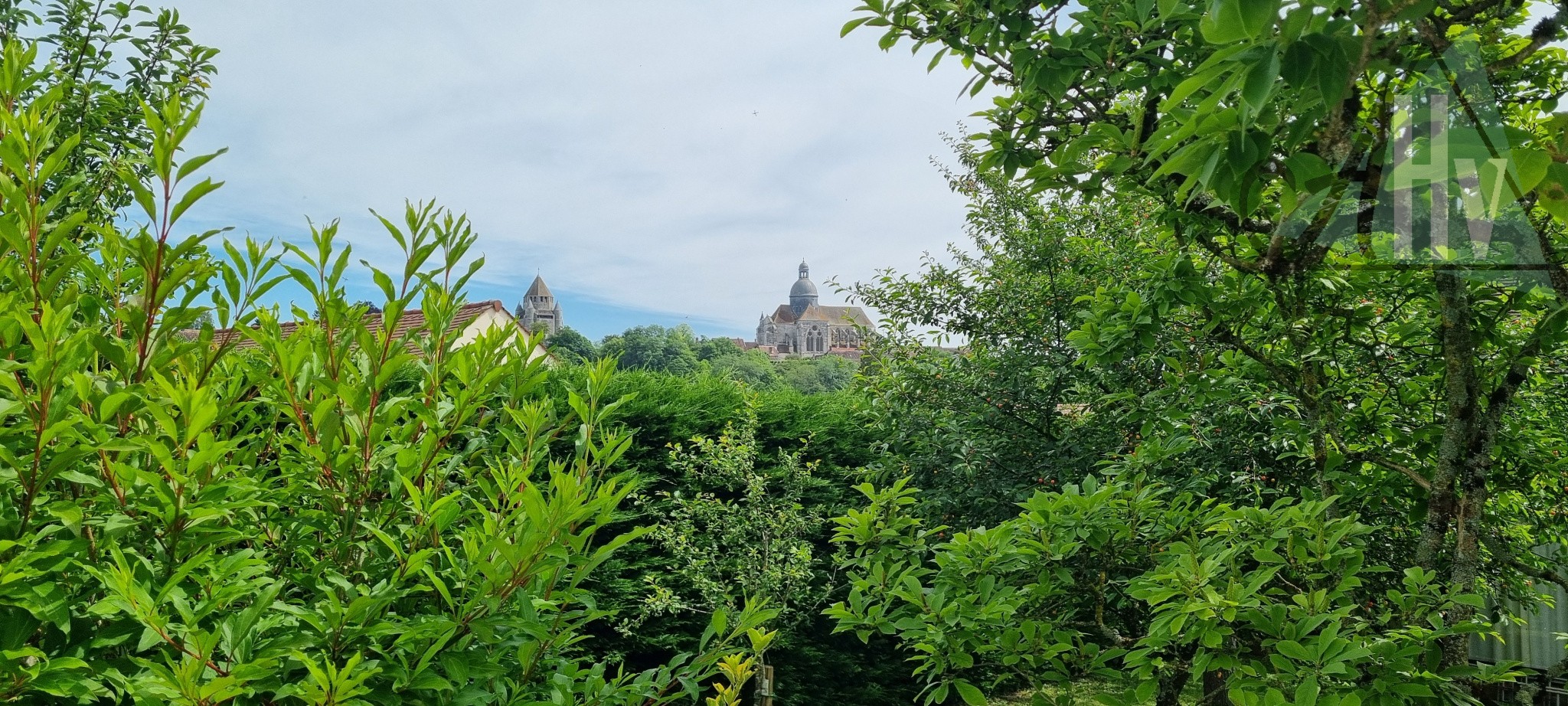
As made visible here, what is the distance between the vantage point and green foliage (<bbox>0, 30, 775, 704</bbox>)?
0.98 m

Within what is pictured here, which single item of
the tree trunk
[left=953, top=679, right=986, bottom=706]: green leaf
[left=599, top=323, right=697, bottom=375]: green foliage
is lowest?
[left=953, top=679, right=986, bottom=706]: green leaf

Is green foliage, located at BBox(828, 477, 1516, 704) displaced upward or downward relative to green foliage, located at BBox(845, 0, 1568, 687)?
downward

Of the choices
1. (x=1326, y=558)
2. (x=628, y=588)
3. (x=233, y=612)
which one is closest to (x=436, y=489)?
(x=233, y=612)

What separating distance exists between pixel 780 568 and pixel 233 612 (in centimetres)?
508

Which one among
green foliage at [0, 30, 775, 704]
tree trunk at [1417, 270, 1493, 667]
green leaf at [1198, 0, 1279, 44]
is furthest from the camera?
tree trunk at [1417, 270, 1493, 667]

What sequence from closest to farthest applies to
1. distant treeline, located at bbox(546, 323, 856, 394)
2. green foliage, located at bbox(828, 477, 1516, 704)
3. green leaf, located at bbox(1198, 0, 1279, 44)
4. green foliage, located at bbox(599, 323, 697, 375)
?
1. green leaf, located at bbox(1198, 0, 1279, 44)
2. green foliage, located at bbox(828, 477, 1516, 704)
3. distant treeline, located at bbox(546, 323, 856, 394)
4. green foliage, located at bbox(599, 323, 697, 375)

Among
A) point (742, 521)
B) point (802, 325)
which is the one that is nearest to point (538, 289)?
point (802, 325)

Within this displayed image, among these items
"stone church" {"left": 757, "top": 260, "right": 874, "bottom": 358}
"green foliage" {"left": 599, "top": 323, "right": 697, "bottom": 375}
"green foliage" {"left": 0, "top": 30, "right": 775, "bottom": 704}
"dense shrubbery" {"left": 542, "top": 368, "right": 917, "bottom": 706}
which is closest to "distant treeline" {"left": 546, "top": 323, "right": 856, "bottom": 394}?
"green foliage" {"left": 599, "top": 323, "right": 697, "bottom": 375}

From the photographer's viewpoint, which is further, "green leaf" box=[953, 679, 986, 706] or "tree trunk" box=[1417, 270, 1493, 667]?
"tree trunk" box=[1417, 270, 1493, 667]

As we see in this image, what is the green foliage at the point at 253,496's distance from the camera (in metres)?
0.98

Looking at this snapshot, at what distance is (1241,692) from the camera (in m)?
1.70

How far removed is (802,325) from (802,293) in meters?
7.18

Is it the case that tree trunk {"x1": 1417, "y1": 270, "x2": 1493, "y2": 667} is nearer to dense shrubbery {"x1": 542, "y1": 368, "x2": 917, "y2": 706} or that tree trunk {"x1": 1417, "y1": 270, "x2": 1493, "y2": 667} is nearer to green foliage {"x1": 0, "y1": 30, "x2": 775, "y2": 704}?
green foliage {"x1": 0, "y1": 30, "x2": 775, "y2": 704}

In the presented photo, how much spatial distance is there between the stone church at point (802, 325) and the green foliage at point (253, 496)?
82859 mm
